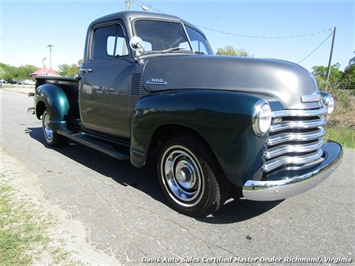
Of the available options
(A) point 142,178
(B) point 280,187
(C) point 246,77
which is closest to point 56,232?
(A) point 142,178

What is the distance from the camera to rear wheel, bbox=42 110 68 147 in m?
5.38

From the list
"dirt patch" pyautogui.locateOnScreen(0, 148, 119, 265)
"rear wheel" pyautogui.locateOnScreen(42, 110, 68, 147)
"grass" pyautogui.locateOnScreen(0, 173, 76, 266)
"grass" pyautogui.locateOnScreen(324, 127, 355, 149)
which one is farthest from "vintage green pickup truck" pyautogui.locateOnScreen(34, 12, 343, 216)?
"grass" pyautogui.locateOnScreen(324, 127, 355, 149)

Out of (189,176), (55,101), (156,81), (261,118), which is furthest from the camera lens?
(55,101)

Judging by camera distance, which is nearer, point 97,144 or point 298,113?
point 298,113

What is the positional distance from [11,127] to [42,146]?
275 cm

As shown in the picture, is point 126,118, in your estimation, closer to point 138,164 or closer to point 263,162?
point 138,164

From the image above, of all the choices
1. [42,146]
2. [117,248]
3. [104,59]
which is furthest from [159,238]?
[42,146]

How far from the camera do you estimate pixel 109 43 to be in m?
4.05

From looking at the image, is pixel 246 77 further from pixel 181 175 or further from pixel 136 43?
pixel 136 43

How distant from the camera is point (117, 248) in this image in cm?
236

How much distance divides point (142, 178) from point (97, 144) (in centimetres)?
82

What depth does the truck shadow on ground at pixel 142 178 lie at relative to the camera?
2.95 meters

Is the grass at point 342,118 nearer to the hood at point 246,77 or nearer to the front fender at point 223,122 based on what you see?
the hood at point 246,77

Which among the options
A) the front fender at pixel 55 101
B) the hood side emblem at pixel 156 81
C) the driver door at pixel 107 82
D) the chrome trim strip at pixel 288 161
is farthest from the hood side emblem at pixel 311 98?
the front fender at pixel 55 101
